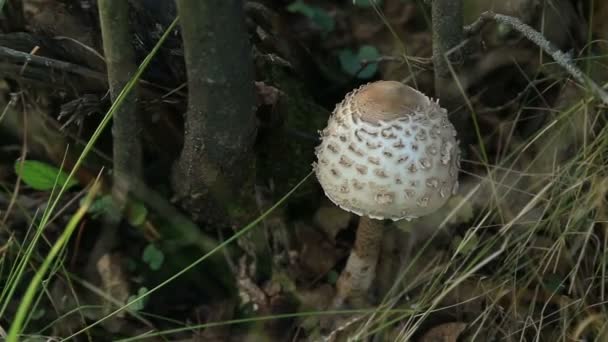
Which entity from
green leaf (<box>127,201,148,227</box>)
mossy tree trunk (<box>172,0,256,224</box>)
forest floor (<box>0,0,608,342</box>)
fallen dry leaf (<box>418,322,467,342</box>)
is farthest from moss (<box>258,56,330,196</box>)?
fallen dry leaf (<box>418,322,467,342</box>)

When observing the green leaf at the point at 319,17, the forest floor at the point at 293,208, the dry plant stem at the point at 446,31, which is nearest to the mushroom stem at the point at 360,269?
the forest floor at the point at 293,208

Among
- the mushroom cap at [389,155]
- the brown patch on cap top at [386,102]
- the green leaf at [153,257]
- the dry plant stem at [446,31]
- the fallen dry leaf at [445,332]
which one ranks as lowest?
the fallen dry leaf at [445,332]

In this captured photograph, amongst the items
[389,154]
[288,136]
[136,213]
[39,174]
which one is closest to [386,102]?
[389,154]

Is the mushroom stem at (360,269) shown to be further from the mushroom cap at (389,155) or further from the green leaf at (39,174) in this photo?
the green leaf at (39,174)

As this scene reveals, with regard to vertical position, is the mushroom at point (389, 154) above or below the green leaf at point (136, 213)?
above

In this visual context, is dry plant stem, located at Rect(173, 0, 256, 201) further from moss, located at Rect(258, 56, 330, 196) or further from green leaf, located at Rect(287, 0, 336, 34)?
green leaf, located at Rect(287, 0, 336, 34)

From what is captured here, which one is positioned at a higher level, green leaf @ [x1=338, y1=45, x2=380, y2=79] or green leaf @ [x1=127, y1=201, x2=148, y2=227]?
green leaf @ [x1=338, y1=45, x2=380, y2=79]
